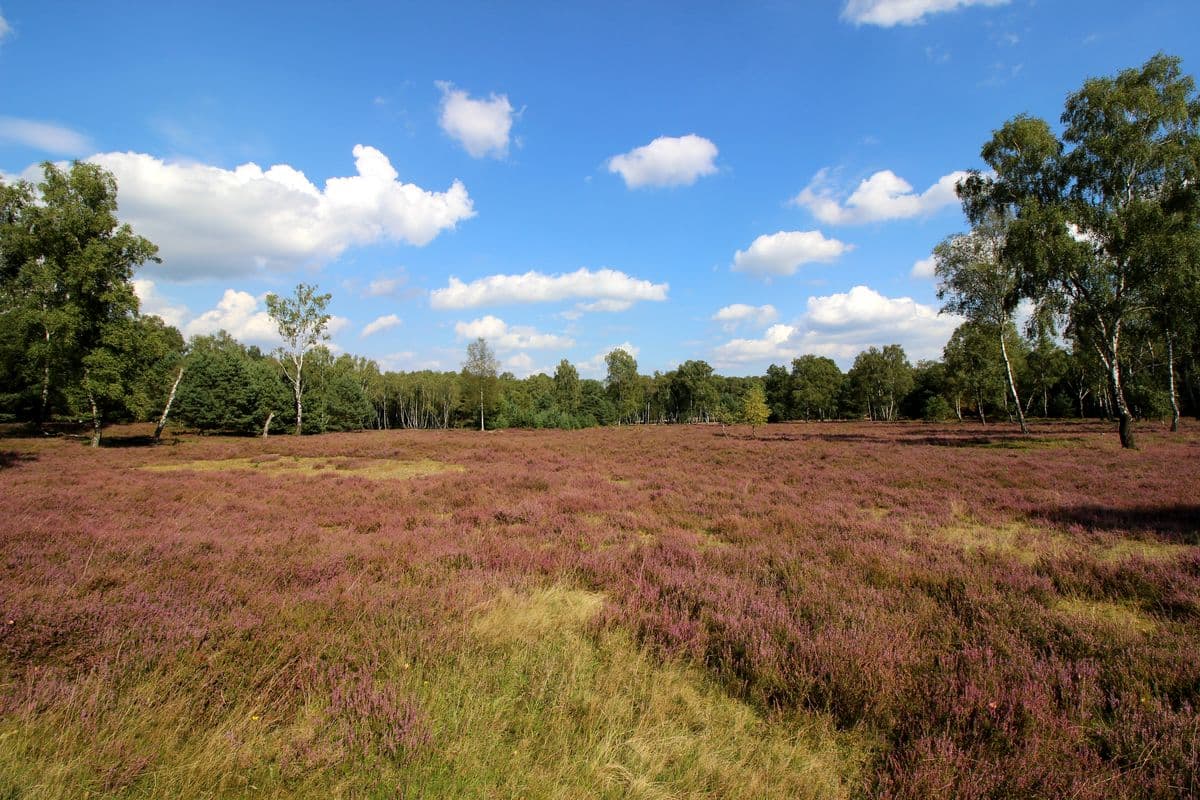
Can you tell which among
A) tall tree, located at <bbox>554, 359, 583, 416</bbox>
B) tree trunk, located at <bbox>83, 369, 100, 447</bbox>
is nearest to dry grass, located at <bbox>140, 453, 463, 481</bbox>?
tree trunk, located at <bbox>83, 369, 100, 447</bbox>

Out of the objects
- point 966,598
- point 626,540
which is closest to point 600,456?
point 626,540

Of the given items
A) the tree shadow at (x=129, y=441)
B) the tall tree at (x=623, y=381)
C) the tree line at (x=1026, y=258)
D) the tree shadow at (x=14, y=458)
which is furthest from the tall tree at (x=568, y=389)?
the tree shadow at (x=14, y=458)

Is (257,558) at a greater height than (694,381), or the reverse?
(694,381)

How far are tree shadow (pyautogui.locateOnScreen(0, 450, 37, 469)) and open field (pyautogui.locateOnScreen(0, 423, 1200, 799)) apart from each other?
497 inches

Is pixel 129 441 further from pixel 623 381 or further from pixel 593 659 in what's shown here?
pixel 623 381

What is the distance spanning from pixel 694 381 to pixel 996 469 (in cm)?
7576

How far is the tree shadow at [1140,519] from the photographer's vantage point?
28.0 feet

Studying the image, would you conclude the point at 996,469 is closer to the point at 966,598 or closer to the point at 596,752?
the point at 966,598

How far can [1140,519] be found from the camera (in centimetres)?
955

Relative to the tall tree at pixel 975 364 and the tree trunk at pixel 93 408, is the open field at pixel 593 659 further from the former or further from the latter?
the tall tree at pixel 975 364

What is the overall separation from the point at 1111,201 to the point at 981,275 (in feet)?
24.7

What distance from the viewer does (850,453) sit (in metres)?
22.8

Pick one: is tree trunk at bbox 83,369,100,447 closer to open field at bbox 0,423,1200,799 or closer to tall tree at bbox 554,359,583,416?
open field at bbox 0,423,1200,799

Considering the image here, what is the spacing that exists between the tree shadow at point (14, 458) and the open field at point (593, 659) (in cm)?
1263
